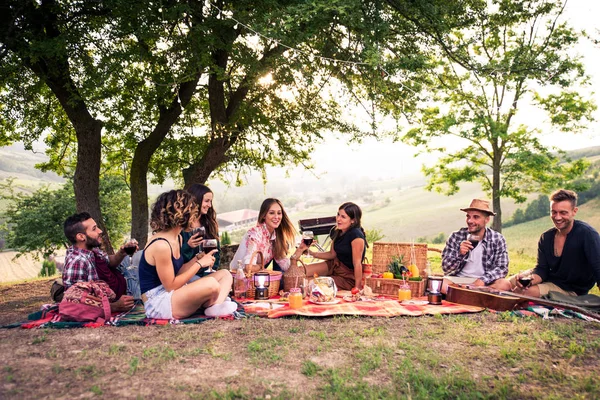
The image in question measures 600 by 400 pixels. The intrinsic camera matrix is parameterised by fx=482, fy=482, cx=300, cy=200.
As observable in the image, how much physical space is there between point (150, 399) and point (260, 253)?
138 inches

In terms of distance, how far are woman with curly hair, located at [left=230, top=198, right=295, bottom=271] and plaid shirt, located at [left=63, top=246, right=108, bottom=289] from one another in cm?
185

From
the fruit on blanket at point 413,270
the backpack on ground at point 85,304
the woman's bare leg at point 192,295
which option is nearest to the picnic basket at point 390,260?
the fruit on blanket at point 413,270

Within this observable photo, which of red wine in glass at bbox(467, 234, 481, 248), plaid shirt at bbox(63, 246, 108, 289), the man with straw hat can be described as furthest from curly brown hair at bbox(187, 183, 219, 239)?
red wine in glass at bbox(467, 234, 481, 248)

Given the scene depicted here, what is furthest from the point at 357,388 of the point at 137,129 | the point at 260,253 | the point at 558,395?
the point at 137,129

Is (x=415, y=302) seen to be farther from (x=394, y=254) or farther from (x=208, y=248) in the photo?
(x=208, y=248)

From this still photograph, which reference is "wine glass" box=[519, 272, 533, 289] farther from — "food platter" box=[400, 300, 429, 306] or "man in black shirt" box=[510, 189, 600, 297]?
"food platter" box=[400, 300, 429, 306]

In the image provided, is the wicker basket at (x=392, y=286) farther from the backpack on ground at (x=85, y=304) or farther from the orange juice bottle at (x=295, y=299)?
the backpack on ground at (x=85, y=304)

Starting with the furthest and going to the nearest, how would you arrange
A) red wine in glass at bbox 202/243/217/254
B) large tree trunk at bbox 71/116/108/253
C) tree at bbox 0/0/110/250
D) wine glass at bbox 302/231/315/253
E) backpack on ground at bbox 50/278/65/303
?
large tree trunk at bbox 71/116/108/253 → tree at bbox 0/0/110/250 → wine glass at bbox 302/231/315/253 → backpack on ground at bbox 50/278/65/303 → red wine in glass at bbox 202/243/217/254

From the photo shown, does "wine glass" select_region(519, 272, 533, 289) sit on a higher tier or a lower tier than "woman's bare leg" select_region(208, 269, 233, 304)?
lower

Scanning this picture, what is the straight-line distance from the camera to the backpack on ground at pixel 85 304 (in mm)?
4598

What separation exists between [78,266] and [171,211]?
1439mm

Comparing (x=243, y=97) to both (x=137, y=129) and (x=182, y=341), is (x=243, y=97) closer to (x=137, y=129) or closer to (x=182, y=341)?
(x=137, y=129)

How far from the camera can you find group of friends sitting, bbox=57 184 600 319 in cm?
438

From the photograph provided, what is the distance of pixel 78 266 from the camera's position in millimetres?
4945
